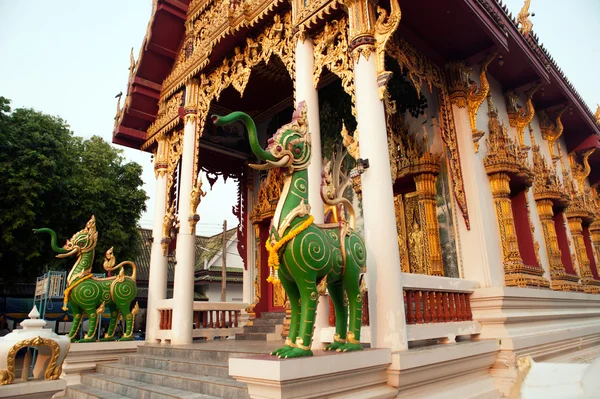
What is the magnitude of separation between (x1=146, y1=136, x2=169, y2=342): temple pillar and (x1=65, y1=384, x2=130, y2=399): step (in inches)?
66.4

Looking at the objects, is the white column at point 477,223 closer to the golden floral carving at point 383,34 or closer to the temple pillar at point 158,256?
the golden floral carving at point 383,34

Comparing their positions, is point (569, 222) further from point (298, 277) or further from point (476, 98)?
point (298, 277)

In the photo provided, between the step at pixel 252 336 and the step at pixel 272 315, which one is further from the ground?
the step at pixel 272 315

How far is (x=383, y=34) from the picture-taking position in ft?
15.6

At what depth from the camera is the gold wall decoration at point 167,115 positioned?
Answer: 27.5ft

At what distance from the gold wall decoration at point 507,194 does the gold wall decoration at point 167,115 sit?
18.9 feet

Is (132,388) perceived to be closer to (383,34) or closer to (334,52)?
(334,52)

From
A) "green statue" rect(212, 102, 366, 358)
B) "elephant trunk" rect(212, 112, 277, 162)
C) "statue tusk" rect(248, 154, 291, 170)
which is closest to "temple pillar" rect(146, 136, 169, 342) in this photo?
"green statue" rect(212, 102, 366, 358)

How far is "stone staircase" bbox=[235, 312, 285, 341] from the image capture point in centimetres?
762

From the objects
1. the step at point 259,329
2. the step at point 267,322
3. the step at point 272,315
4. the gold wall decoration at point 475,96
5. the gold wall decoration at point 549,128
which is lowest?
the step at point 259,329

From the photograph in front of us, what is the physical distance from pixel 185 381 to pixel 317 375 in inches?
88.5

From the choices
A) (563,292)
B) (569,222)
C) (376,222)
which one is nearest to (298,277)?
(376,222)

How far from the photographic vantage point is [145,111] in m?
9.29

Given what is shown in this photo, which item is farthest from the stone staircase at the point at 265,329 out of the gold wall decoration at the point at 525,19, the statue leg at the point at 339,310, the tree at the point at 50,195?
the tree at the point at 50,195
